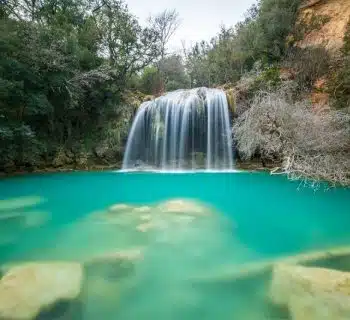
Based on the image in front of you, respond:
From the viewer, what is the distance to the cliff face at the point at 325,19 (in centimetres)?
1213

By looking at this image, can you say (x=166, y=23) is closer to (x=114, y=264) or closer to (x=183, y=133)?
(x=183, y=133)

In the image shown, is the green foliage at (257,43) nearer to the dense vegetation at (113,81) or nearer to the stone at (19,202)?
the dense vegetation at (113,81)

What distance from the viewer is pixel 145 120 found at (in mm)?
12734

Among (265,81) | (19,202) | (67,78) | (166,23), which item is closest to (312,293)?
(19,202)

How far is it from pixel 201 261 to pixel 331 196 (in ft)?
15.0

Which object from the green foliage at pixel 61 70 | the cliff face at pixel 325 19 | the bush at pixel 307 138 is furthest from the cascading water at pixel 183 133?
the cliff face at pixel 325 19

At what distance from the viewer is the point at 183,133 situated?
12.2 m

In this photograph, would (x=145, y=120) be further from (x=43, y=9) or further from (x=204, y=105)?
(x=43, y=9)

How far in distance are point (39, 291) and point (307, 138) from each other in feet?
21.5

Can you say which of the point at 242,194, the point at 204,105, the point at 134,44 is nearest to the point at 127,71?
the point at 134,44

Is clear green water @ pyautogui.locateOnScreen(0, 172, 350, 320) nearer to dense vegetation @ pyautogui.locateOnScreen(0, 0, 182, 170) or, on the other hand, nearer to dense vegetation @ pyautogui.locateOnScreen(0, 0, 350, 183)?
dense vegetation @ pyautogui.locateOnScreen(0, 0, 350, 183)

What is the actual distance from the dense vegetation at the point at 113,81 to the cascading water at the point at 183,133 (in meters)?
0.57

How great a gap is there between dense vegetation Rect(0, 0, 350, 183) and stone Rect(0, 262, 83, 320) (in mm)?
5497

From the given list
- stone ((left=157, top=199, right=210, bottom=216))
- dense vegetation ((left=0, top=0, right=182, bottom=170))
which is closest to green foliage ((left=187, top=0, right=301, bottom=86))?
dense vegetation ((left=0, top=0, right=182, bottom=170))
